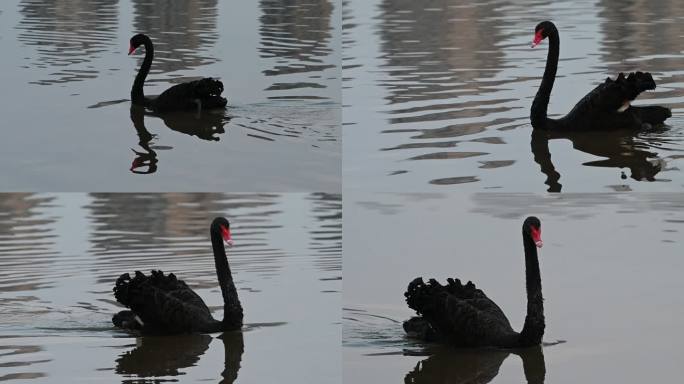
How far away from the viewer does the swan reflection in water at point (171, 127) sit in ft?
21.5

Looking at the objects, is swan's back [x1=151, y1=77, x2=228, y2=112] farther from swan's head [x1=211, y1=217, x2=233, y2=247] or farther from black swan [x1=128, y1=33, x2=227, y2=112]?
swan's head [x1=211, y1=217, x2=233, y2=247]

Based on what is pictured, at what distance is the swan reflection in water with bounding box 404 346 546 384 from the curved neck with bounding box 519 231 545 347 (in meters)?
0.05

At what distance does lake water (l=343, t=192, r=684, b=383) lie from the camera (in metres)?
4.98

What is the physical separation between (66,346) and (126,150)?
5.08ft

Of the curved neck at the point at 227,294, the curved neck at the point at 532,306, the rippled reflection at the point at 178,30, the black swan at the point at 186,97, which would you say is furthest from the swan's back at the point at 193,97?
the curved neck at the point at 532,306

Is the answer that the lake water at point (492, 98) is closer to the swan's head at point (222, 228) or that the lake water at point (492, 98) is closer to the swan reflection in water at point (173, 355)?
the swan's head at point (222, 228)

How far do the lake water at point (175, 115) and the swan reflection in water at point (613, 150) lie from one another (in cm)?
94

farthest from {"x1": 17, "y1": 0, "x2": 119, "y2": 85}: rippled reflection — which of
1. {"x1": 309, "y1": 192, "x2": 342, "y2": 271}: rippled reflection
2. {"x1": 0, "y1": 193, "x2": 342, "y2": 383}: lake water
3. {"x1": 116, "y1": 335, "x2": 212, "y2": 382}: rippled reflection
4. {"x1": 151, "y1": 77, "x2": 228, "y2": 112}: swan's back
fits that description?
{"x1": 116, "y1": 335, "x2": 212, "y2": 382}: rippled reflection

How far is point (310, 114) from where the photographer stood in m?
7.29

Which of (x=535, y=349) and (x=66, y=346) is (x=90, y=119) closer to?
(x=66, y=346)

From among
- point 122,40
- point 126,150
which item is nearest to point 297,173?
point 126,150

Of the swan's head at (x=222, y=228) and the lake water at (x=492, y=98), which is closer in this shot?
the swan's head at (x=222, y=228)

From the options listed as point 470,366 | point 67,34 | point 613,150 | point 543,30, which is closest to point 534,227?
point 470,366

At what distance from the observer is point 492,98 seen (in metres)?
7.59
